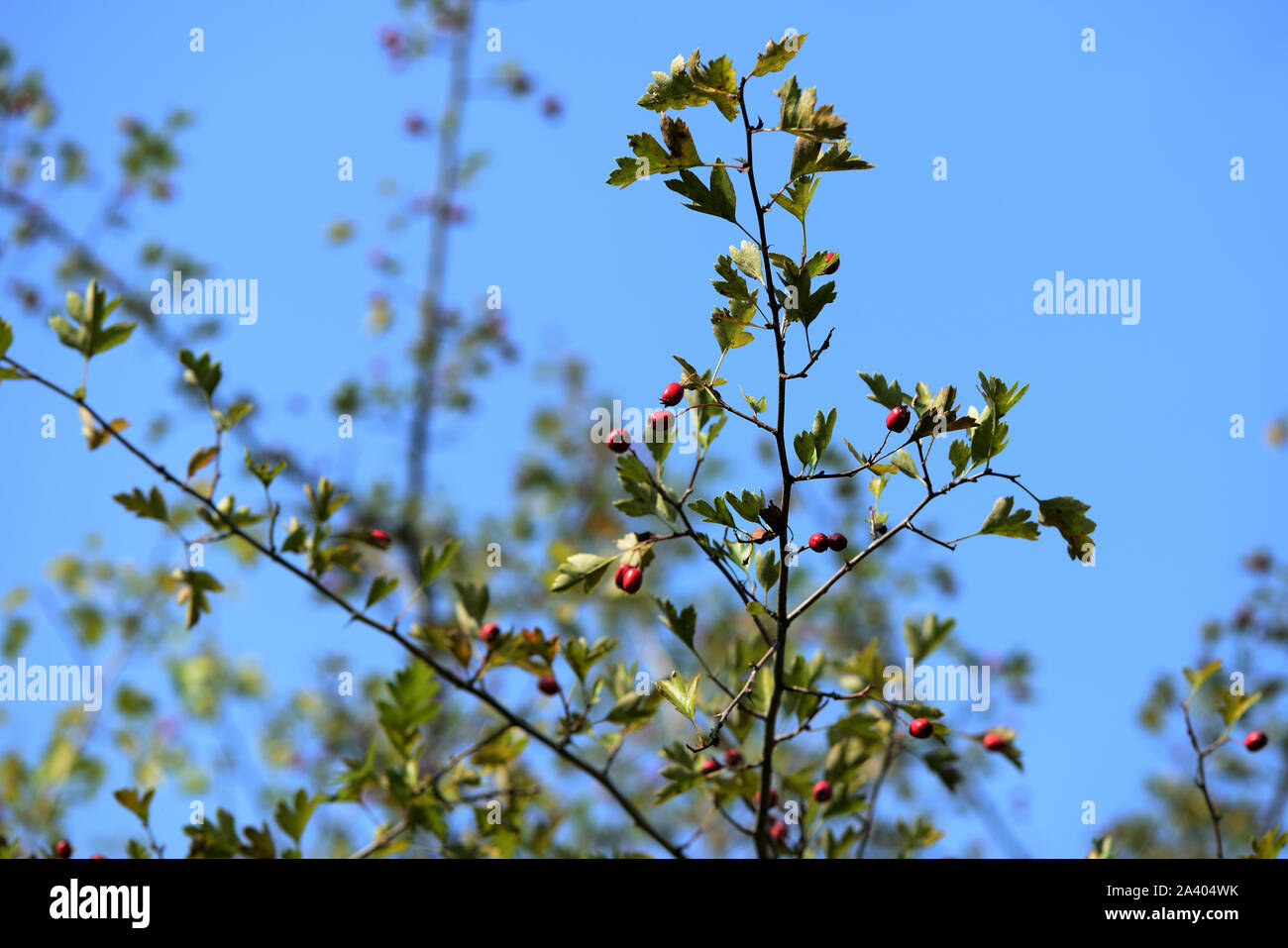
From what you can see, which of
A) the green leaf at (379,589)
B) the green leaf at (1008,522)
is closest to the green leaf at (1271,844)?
the green leaf at (1008,522)

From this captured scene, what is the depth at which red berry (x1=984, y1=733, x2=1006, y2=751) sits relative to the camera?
2672mm

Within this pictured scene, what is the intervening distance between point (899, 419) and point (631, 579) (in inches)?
24.3

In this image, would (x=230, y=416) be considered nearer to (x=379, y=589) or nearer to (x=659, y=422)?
(x=379, y=589)

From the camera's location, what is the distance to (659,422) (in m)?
2.10

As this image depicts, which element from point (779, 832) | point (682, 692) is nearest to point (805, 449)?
point (682, 692)

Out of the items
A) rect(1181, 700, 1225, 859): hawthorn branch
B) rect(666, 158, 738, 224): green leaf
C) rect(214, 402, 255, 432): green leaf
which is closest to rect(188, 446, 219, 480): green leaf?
rect(214, 402, 255, 432): green leaf

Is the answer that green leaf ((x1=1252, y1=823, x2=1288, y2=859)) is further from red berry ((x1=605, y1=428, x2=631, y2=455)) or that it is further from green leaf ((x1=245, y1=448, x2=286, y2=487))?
green leaf ((x1=245, y1=448, x2=286, y2=487))

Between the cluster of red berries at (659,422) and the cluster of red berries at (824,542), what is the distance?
0.38 metres

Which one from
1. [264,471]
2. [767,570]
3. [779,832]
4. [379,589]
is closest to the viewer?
[767,570]

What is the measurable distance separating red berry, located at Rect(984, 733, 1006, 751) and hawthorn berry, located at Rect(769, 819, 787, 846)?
0.59m

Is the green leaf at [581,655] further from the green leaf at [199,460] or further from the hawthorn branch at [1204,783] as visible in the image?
the hawthorn branch at [1204,783]

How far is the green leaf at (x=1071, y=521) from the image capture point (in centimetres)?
179
